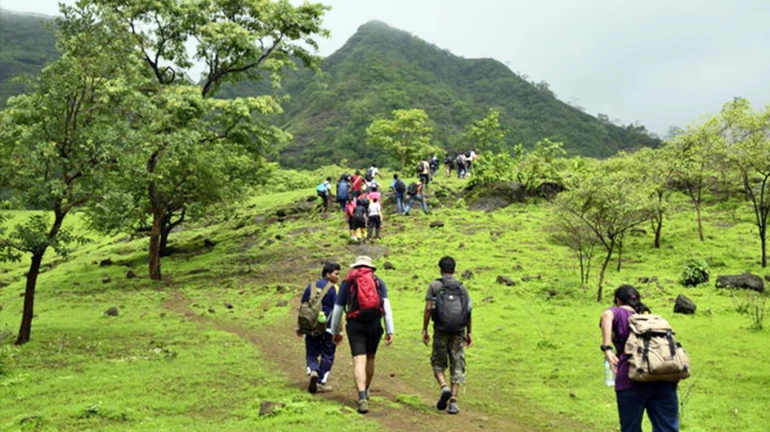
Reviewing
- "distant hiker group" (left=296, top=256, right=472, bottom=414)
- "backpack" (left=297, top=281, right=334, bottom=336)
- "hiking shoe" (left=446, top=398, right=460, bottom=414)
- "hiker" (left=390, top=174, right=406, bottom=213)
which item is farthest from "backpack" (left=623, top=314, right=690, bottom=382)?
"hiker" (left=390, top=174, right=406, bottom=213)

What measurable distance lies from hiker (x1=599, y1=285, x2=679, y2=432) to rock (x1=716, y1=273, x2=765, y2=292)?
1573cm

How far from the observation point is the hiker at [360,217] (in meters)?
26.5

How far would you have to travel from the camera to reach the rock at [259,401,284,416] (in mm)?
8500

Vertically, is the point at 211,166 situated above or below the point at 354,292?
above

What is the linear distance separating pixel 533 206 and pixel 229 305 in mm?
23720

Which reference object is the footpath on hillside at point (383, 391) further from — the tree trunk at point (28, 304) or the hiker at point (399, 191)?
the hiker at point (399, 191)

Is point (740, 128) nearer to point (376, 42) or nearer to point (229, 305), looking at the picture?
point (229, 305)

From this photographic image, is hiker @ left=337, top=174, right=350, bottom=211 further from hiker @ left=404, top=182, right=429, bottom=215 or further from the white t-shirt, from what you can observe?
hiker @ left=404, top=182, right=429, bottom=215

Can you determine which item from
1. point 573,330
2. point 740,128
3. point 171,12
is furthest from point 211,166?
point 740,128

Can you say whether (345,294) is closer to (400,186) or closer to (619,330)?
(619,330)

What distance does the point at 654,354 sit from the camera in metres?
6.09

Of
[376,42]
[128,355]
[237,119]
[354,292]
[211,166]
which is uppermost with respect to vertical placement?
[376,42]

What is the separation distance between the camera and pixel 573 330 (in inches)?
628

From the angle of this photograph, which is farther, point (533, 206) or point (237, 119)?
point (533, 206)
